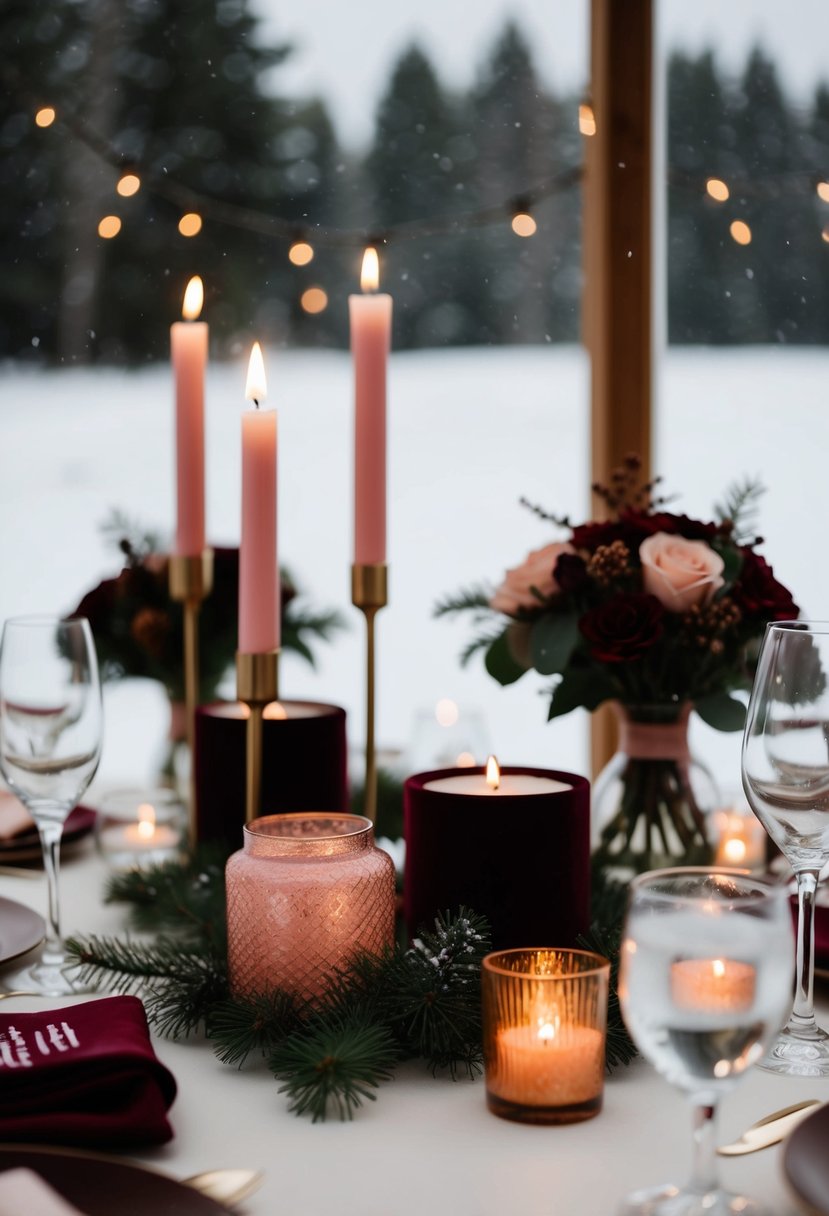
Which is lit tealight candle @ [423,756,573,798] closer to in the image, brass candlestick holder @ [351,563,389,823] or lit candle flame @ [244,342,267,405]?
brass candlestick holder @ [351,563,389,823]

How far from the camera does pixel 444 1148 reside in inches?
28.2

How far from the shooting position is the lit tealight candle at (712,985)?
1.86ft

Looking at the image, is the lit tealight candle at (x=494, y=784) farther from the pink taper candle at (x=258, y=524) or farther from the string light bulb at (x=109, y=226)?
the string light bulb at (x=109, y=226)

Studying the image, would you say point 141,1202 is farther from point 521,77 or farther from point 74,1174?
point 521,77

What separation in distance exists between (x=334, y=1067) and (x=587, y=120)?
5.01 feet

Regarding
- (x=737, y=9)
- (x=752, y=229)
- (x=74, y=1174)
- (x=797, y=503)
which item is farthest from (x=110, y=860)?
(x=737, y=9)

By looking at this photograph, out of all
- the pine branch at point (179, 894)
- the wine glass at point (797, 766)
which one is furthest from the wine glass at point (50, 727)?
the wine glass at point (797, 766)

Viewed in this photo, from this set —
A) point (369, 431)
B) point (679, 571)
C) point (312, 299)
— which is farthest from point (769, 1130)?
point (312, 299)

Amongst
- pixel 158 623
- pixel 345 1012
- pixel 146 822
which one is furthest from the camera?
pixel 158 623

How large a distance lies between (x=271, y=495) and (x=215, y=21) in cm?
155

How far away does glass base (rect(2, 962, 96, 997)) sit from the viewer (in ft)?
3.07

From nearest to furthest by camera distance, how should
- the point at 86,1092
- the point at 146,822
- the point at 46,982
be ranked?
the point at 86,1092 < the point at 46,982 < the point at 146,822

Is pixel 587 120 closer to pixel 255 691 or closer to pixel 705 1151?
pixel 255 691

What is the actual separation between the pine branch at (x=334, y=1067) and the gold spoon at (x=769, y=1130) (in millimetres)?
192
